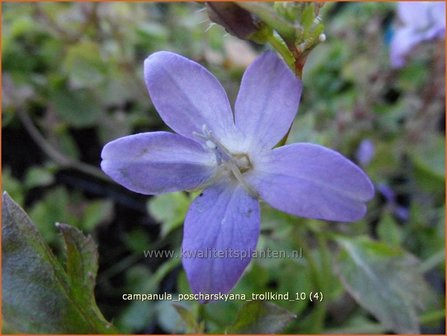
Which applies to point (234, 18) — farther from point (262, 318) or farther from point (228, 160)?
point (262, 318)

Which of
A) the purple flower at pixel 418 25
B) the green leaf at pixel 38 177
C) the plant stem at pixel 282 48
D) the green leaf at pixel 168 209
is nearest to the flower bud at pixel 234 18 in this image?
the plant stem at pixel 282 48

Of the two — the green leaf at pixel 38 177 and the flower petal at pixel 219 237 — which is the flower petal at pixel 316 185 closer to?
the flower petal at pixel 219 237

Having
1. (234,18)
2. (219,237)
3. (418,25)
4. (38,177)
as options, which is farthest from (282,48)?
(38,177)

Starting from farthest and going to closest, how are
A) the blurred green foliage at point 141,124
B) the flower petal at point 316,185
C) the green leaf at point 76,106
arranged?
the green leaf at point 76,106
the blurred green foliage at point 141,124
the flower petal at point 316,185

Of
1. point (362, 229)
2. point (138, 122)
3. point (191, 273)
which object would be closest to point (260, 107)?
point (191, 273)

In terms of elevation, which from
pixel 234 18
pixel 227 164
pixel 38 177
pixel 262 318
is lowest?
pixel 38 177

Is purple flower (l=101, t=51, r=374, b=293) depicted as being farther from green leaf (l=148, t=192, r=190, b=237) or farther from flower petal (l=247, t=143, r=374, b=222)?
green leaf (l=148, t=192, r=190, b=237)

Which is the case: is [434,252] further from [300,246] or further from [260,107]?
[260,107]

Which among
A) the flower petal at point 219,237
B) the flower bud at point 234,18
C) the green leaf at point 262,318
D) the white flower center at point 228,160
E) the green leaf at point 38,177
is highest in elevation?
the flower bud at point 234,18
